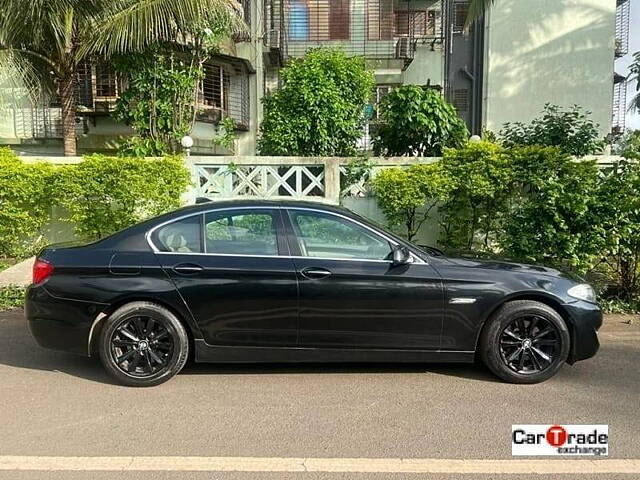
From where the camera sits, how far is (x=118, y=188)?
8.70 m

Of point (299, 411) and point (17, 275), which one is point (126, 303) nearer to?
point (299, 411)

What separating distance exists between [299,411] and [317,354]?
0.59 meters

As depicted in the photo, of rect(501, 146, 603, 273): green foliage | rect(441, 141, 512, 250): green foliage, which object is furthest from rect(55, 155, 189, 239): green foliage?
rect(501, 146, 603, 273): green foliage

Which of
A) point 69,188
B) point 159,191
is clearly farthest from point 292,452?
point 69,188

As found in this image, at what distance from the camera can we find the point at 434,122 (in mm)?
9344

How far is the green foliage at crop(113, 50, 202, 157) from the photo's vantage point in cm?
1048

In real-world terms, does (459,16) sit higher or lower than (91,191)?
higher

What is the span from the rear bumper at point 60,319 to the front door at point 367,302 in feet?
5.55

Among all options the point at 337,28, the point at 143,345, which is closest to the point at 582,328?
the point at 143,345

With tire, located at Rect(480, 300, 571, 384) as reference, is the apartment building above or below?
above

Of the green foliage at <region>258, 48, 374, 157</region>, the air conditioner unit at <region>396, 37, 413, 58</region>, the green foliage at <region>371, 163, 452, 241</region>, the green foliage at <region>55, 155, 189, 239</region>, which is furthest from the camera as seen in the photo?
the air conditioner unit at <region>396, 37, 413, 58</region>

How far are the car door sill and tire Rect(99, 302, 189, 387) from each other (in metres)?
0.20

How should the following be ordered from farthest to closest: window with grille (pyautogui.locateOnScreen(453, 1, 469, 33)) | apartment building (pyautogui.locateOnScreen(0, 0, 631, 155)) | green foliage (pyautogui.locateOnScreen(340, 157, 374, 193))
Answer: window with grille (pyautogui.locateOnScreen(453, 1, 469, 33))
apartment building (pyautogui.locateOnScreen(0, 0, 631, 155))
green foliage (pyautogui.locateOnScreen(340, 157, 374, 193))

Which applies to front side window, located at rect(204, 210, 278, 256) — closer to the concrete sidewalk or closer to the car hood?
the car hood
